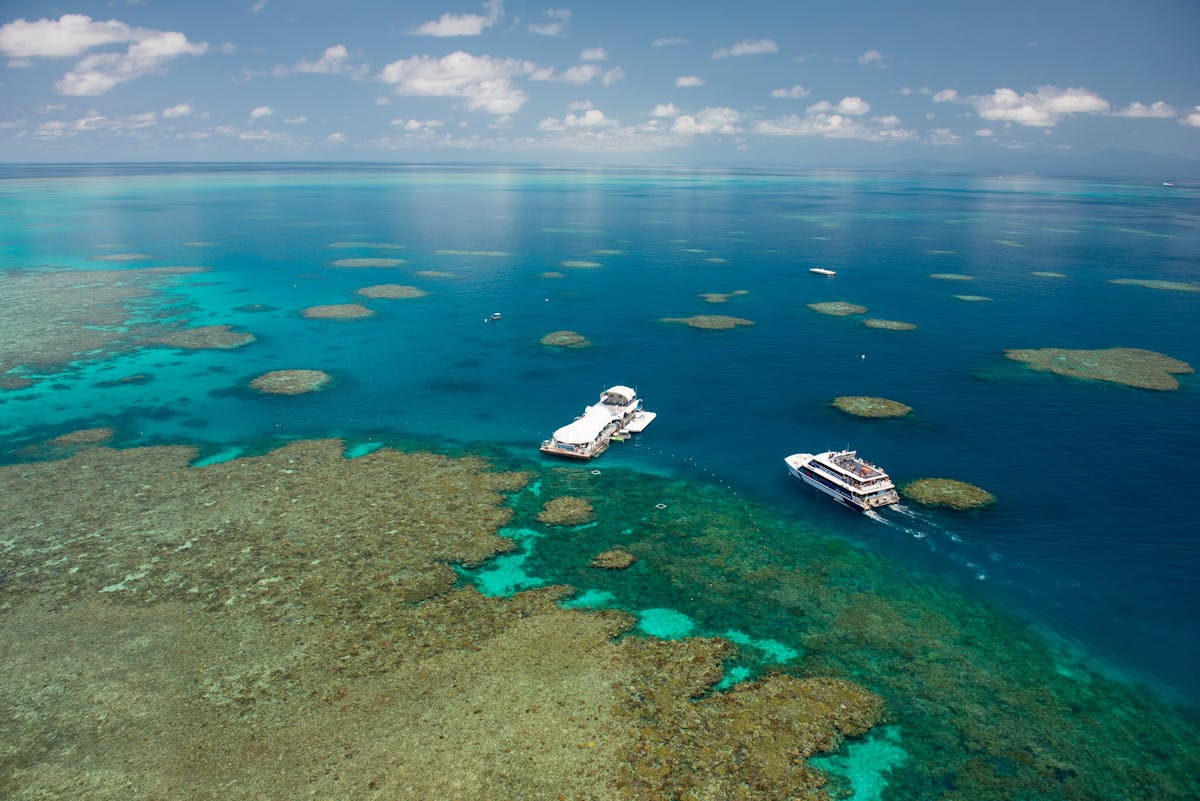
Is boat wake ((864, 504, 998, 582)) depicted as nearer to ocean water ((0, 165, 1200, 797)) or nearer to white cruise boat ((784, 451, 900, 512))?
ocean water ((0, 165, 1200, 797))

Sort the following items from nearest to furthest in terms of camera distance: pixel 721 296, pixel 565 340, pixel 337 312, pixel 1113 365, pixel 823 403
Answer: pixel 823 403 < pixel 1113 365 < pixel 565 340 < pixel 337 312 < pixel 721 296

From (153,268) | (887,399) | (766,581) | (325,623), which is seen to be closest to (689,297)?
(887,399)

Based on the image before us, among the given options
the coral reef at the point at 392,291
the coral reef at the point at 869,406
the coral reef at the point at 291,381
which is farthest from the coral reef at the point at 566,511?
the coral reef at the point at 392,291

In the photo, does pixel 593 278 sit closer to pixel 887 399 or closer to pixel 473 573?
pixel 887 399

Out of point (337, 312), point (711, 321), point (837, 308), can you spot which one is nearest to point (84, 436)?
point (337, 312)

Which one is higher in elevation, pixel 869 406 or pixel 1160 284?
pixel 1160 284

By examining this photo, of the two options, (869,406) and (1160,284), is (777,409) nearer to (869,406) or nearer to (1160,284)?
(869,406)

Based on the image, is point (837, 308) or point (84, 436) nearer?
point (84, 436)
